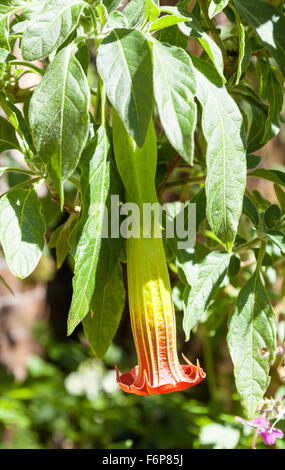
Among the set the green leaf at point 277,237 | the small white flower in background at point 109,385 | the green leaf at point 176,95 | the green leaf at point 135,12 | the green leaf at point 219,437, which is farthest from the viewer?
the small white flower in background at point 109,385

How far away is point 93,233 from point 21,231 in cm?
8

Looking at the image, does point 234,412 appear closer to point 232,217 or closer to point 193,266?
point 193,266

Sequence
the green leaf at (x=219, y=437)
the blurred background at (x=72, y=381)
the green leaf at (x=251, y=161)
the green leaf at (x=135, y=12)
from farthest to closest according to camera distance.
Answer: the blurred background at (x=72, y=381), the green leaf at (x=219, y=437), the green leaf at (x=251, y=161), the green leaf at (x=135, y=12)

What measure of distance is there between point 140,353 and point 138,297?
6 centimetres

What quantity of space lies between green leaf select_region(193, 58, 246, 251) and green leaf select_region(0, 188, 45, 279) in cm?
18

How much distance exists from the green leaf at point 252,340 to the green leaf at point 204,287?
0.13ft

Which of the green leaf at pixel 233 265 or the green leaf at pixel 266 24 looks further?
the green leaf at pixel 233 265

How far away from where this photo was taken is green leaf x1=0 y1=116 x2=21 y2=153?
24.8 inches

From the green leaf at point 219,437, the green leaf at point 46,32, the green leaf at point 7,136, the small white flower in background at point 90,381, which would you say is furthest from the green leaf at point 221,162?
the small white flower in background at point 90,381

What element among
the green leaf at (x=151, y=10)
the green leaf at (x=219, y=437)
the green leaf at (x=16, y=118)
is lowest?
the green leaf at (x=219, y=437)

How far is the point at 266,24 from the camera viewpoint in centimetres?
60

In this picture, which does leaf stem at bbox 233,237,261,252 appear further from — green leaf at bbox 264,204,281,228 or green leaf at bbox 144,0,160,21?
green leaf at bbox 144,0,160,21

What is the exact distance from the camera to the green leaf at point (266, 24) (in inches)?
23.1

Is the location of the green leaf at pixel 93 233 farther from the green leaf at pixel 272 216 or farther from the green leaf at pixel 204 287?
the green leaf at pixel 272 216
